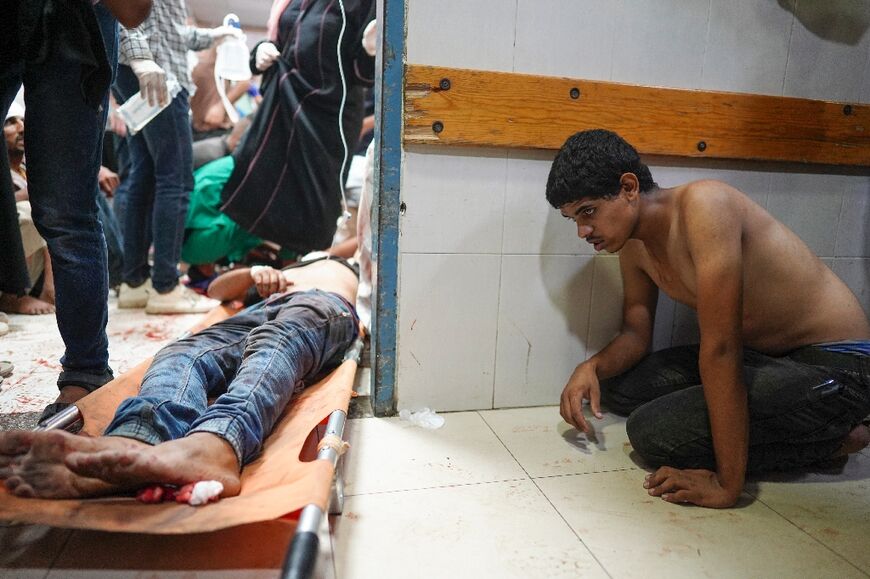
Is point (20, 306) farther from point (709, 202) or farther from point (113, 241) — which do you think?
point (709, 202)

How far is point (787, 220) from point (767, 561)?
125 cm

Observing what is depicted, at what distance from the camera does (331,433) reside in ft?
3.92

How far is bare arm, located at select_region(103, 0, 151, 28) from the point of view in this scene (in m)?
1.27

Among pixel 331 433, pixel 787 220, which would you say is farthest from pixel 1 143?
pixel 787 220

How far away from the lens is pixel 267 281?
1.95 m

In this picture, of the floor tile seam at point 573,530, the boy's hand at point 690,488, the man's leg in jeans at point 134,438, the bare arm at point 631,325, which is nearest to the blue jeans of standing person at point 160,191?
the man's leg in jeans at point 134,438

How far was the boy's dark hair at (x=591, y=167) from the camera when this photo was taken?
51.1 inches

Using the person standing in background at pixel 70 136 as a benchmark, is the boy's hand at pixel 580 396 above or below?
below

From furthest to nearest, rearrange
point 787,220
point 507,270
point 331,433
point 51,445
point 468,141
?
point 787,220
point 507,270
point 468,141
point 331,433
point 51,445

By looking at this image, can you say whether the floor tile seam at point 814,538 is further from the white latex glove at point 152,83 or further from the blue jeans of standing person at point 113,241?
the blue jeans of standing person at point 113,241

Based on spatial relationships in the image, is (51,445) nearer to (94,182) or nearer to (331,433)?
(331,433)

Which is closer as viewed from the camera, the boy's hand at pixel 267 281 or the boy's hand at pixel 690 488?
the boy's hand at pixel 690 488

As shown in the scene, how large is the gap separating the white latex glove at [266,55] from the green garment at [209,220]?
583 mm

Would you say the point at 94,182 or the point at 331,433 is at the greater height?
the point at 94,182
